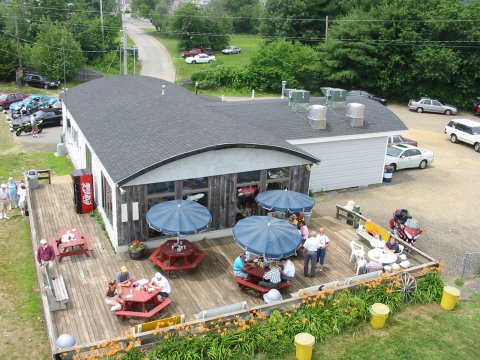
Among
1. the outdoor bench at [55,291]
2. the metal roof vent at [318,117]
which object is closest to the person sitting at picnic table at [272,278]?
the outdoor bench at [55,291]

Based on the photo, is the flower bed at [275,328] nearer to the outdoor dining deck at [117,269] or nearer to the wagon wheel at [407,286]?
the wagon wheel at [407,286]

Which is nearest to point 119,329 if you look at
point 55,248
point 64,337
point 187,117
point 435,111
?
point 64,337

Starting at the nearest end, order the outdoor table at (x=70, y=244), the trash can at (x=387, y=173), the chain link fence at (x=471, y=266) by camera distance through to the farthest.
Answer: the outdoor table at (x=70, y=244) → the chain link fence at (x=471, y=266) → the trash can at (x=387, y=173)

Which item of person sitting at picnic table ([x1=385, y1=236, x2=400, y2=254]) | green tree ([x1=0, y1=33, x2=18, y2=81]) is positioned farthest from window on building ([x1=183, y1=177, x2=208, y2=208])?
green tree ([x1=0, y1=33, x2=18, y2=81])

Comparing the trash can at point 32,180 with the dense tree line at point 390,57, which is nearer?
the trash can at point 32,180

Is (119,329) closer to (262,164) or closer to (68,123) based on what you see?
(262,164)

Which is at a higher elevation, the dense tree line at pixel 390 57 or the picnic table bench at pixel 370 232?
the dense tree line at pixel 390 57
